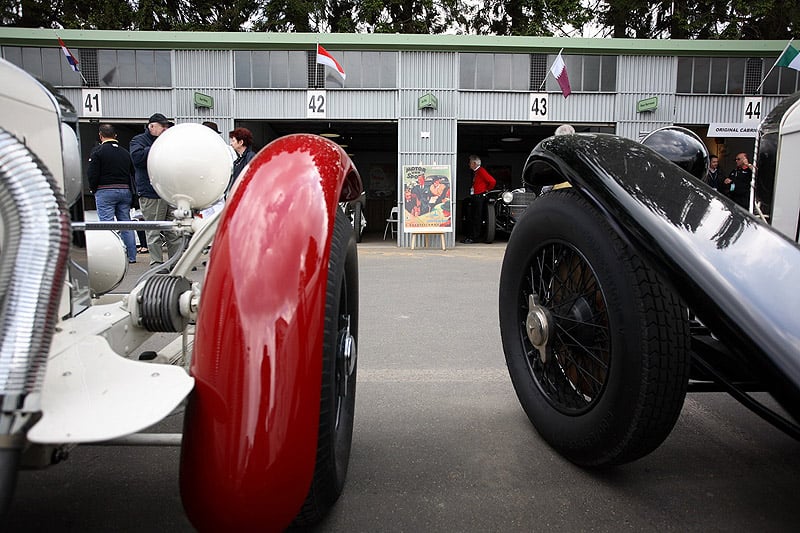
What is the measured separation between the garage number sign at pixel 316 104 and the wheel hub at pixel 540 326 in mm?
13245

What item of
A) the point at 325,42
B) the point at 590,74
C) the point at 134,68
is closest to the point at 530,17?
the point at 590,74

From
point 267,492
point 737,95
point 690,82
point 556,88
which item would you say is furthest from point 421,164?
point 267,492

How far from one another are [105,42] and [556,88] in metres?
12.1

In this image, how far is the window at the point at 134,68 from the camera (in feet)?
45.3

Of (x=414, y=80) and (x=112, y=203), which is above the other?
(x=414, y=80)

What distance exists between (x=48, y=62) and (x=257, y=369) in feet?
54.7

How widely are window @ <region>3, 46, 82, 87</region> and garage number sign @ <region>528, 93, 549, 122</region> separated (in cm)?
1224

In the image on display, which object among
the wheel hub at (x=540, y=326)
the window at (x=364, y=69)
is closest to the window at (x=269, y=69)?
the window at (x=364, y=69)

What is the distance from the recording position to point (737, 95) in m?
15.0

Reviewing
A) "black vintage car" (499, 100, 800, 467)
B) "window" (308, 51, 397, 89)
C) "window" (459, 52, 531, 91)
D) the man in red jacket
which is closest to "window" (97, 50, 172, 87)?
"window" (308, 51, 397, 89)

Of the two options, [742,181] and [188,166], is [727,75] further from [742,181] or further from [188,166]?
[188,166]

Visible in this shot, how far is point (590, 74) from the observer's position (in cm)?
1459

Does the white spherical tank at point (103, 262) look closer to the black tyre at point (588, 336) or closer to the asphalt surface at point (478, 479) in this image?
the asphalt surface at point (478, 479)

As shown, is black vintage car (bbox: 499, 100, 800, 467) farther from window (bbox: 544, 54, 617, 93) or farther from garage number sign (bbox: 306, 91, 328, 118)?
window (bbox: 544, 54, 617, 93)
